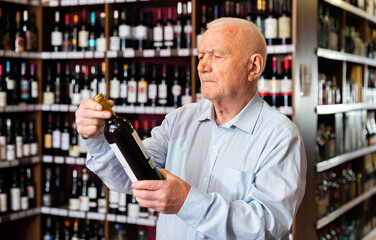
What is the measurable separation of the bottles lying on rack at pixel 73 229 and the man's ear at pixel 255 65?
2.96 m

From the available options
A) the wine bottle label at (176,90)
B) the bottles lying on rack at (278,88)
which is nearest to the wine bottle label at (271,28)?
the bottles lying on rack at (278,88)

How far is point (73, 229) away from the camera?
432 cm

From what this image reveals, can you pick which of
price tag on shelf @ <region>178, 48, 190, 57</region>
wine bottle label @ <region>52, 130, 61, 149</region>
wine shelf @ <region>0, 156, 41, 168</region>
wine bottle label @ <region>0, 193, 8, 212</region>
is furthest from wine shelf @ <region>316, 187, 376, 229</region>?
wine bottle label @ <region>0, 193, 8, 212</region>

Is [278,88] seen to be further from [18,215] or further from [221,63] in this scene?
[18,215]

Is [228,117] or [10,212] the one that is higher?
[228,117]

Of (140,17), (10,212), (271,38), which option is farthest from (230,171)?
(10,212)

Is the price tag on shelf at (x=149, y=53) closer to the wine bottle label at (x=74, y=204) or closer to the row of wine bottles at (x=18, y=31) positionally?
the row of wine bottles at (x=18, y=31)

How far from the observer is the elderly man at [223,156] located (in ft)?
4.36

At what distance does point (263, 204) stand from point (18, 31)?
134 inches

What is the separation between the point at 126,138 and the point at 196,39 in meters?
2.39

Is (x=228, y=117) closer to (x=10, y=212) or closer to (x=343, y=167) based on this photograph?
(x=10, y=212)

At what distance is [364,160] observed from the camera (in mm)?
5145

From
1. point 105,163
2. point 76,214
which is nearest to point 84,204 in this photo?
point 76,214

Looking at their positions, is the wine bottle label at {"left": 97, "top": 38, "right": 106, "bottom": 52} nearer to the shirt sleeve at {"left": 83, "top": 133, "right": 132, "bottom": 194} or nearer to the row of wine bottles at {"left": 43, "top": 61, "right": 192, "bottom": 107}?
the row of wine bottles at {"left": 43, "top": 61, "right": 192, "bottom": 107}
